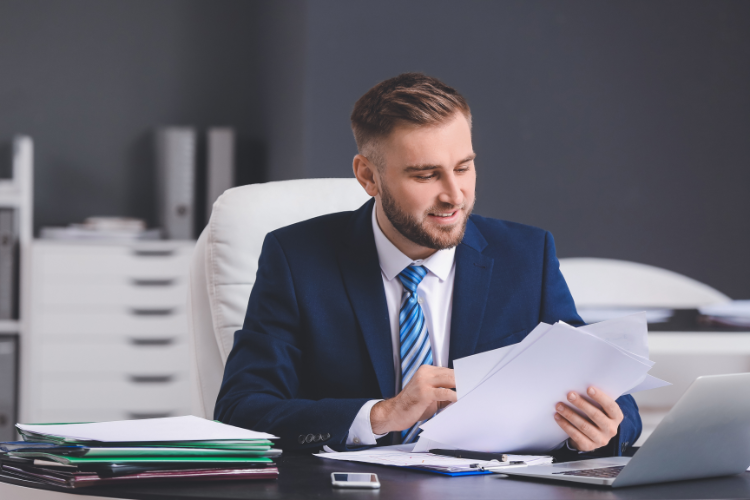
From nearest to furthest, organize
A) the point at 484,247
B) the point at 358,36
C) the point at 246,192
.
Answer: the point at 484,247
the point at 246,192
the point at 358,36

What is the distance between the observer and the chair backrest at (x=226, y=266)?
5.16ft

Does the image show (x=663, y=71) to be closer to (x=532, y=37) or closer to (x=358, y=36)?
(x=532, y=37)

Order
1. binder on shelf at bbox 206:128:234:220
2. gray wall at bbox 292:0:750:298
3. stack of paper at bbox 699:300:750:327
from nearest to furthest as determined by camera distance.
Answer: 1. stack of paper at bbox 699:300:750:327
2. gray wall at bbox 292:0:750:298
3. binder on shelf at bbox 206:128:234:220

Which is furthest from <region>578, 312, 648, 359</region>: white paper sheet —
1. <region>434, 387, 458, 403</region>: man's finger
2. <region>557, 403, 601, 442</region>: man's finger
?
<region>434, 387, 458, 403</region>: man's finger

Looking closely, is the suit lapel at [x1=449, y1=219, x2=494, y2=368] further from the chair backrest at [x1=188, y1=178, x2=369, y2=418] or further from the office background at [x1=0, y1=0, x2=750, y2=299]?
the office background at [x1=0, y1=0, x2=750, y2=299]

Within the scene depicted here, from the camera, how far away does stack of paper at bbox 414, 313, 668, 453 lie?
3.14ft

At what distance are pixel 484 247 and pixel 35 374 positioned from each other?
7.70 ft

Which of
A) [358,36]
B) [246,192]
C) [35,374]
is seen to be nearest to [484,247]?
[246,192]

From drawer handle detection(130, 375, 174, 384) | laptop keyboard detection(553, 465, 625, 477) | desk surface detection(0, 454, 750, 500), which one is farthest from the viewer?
drawer handle detection(130, 375, 174, 384)

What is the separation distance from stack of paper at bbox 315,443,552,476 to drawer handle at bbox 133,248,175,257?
2.39m

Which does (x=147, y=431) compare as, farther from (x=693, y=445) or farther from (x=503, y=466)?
(x=693, y=445)

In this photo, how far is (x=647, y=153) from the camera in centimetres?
334

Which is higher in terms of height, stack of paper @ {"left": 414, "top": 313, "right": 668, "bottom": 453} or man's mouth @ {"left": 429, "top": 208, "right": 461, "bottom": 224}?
man's mouth @ {"left": 429, "top": 208, "right": 461, "bottom": 224}

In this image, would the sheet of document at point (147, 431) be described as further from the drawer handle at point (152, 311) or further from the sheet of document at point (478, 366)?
the drawer handle at point (152, 311)
